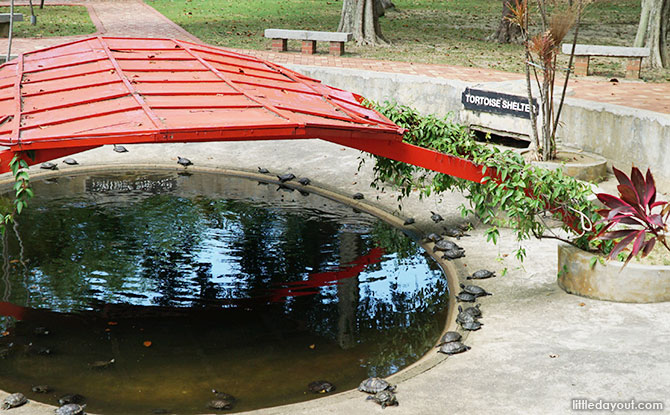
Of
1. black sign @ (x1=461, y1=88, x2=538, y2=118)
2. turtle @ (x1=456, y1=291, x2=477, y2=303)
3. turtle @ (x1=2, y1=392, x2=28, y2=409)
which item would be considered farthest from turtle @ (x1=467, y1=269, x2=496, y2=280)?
turtle @ (x1=2, y1=392, x2=28, y2=409)

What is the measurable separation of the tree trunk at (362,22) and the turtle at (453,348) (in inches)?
563

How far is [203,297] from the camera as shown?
874 centimetres

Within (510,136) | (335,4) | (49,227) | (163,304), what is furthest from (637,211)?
(335,4)

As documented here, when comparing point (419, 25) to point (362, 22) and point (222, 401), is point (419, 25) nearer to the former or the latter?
point (362, 22)

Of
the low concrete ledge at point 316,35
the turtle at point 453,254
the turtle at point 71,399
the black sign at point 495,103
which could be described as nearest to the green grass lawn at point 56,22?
the low concrete ledge at point 316,35

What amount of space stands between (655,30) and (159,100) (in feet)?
41.9

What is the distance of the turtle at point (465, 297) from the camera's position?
8.37 m

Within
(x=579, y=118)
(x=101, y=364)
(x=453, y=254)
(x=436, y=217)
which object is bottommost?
(x=101, y=364)

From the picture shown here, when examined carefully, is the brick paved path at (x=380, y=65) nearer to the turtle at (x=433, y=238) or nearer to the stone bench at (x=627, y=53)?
the stone bench at (x=627, y=53)

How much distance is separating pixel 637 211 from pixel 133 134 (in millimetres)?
4381

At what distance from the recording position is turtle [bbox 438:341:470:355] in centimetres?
702

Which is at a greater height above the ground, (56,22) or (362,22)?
(362,22)

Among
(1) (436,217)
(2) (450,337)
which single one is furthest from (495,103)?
(2) (450,337)

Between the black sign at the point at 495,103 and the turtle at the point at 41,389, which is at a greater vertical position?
the black sign at the point at 495,103
